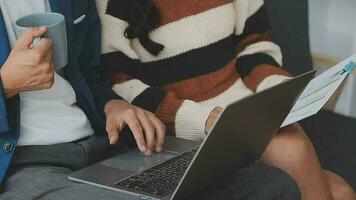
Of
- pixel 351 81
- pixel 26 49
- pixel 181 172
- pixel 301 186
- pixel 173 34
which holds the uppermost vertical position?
pixel 26 49

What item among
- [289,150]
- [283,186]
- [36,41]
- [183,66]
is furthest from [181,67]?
[36,41]

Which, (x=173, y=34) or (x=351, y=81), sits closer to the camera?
(x=173, y=34)

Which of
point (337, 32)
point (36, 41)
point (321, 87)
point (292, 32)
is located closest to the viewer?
point (36, 41)

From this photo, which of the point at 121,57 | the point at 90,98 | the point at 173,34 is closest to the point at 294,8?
the point at 173,34

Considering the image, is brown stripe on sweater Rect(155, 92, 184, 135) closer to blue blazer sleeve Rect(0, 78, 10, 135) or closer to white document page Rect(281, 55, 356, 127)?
white document page Rect(281, 55, 356, 127)

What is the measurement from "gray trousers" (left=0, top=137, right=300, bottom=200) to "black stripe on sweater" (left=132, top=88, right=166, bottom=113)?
0.59 ft

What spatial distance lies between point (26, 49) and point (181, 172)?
381mm

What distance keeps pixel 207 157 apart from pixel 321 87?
383 mm

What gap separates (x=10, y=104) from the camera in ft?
3.75

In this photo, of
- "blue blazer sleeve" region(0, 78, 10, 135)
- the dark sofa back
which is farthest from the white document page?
the dark sofa back

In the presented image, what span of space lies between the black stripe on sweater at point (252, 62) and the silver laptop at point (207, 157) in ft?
1.25

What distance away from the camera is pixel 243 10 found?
5.29 ft

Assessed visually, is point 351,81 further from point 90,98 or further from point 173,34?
point 90,98

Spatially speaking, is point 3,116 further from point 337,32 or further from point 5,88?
point 337,32
